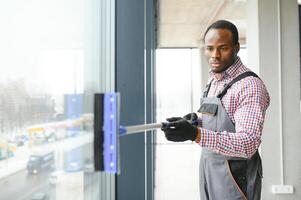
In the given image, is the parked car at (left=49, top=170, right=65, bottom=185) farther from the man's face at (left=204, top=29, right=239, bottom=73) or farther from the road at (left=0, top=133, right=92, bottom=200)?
the man's face at (left=204, top=29, right=239, bottom=73)

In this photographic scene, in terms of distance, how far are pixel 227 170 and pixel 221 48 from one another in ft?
1.59

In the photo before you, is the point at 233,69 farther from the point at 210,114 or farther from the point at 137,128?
the point at 137,128

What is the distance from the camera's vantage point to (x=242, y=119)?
1.06 meters

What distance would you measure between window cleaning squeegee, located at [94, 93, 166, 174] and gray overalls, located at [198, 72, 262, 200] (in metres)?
0.62

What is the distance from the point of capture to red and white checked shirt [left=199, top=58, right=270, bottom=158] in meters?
1.00

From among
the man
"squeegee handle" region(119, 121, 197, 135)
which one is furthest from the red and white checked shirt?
"squeegee handle" region(119, 121, 197, 135)

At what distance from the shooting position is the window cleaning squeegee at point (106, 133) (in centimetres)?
69

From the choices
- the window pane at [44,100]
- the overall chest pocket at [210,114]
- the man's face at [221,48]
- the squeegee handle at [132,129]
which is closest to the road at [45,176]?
the window pane at [44,100]

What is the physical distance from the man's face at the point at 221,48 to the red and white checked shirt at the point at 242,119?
0.05 meters

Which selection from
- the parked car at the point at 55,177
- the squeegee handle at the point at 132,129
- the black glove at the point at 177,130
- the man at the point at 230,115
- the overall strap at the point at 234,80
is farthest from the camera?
the overall strap at the point at 234,80

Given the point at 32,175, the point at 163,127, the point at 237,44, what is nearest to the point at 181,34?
the point at 237,44

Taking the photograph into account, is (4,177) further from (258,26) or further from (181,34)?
(181,34)

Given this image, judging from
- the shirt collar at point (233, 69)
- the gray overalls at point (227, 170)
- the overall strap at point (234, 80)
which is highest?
the shirt collar at point (233, 69)

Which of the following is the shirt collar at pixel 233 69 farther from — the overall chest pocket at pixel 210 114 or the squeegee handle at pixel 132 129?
the squeegee handle at pixel 132 129
